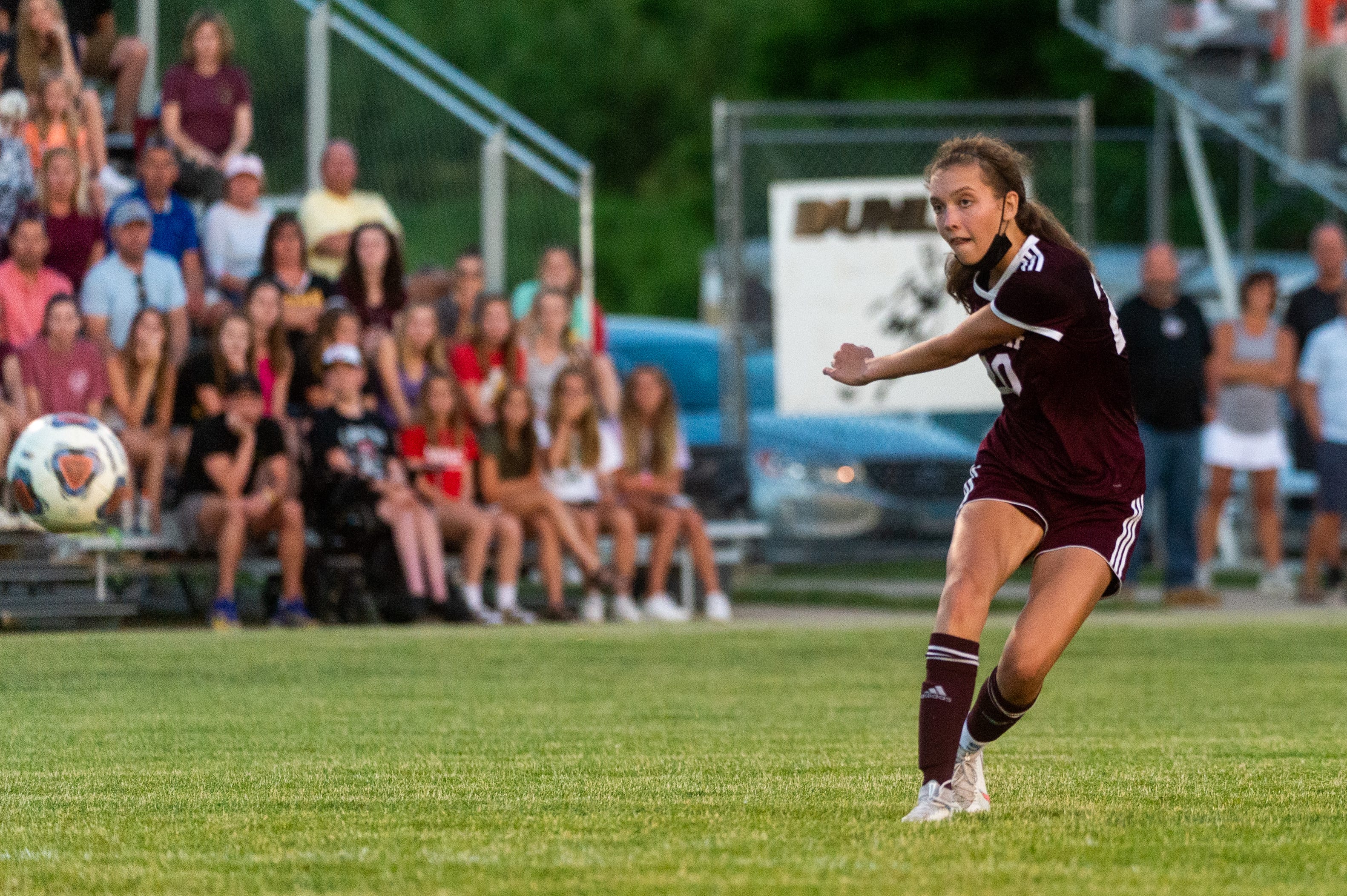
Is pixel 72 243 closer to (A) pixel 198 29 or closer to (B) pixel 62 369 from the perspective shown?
(B) pixel 62 369

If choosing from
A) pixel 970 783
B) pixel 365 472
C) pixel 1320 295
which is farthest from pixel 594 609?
pixel 970 783

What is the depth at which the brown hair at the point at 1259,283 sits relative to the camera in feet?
54.4

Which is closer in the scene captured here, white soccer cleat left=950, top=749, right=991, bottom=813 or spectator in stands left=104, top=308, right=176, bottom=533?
white soccer cleat left=950, top=749, right=991, bottom=813

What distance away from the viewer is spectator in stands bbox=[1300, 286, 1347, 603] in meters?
16.2

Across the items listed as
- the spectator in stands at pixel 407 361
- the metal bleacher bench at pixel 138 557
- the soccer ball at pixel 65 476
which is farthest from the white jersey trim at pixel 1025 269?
the spectator in stands at pixel 407 361

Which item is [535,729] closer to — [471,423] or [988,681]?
[988,681]

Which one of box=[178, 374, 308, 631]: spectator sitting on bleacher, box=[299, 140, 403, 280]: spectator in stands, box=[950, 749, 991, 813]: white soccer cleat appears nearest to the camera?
box=[950, 749, 991, 813]: white soccer cleat

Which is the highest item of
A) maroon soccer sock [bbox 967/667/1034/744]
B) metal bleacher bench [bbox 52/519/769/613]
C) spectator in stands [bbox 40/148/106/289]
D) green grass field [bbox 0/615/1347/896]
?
spectator in stands [bbox 40/148/106/289]

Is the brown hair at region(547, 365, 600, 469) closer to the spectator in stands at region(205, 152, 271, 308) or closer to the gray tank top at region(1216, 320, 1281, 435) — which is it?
the spectator in stands at region(205, 152, 271, 308)

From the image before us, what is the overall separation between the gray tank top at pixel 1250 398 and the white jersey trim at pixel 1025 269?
1088 centimetres

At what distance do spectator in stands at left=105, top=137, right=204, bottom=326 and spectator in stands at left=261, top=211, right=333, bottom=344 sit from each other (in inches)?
19.0

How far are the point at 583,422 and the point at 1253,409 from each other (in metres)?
5.20

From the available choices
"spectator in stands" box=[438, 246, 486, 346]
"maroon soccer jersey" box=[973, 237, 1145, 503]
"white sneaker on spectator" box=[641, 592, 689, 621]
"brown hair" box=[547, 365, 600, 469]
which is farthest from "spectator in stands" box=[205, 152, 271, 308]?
"maroon soccer jersey" box=[973, 237, 1145, 503]

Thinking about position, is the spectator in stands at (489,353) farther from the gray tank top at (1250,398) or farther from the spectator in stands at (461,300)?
the gray tank top at (1250,398)
